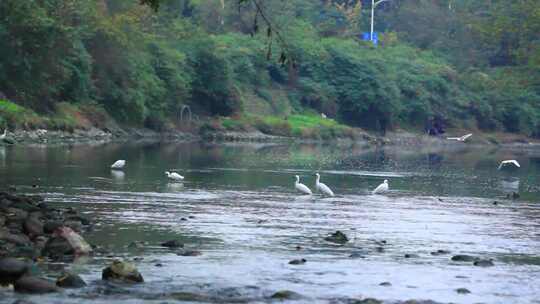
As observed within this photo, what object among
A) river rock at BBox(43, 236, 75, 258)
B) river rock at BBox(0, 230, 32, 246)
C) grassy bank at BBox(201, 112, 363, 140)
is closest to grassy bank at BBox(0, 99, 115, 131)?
grassy bank at BBox(201, 112, 363, 140)

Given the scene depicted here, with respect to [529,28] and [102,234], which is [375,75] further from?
[102,234]

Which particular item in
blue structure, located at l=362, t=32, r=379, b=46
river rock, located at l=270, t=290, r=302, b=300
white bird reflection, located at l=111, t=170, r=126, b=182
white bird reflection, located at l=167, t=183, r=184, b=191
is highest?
→ blue structure, located at l=362, t=32, r=379, b=46

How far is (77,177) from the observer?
36.8 metres

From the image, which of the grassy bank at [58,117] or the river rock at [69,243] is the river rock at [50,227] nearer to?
the river rock at [69,243]

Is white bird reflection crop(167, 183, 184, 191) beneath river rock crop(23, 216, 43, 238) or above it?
beneath

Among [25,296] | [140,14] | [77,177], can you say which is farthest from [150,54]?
[25,296]

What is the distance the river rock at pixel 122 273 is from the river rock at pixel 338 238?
6522 mm

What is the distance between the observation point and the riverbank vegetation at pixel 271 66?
6631 centimetres

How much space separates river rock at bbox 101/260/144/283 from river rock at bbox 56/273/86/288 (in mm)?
522

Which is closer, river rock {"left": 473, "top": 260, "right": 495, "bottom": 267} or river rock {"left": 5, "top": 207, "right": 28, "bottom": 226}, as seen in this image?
river rock {"left": 473, "top": 260, "right": 495, "bottom": 267}

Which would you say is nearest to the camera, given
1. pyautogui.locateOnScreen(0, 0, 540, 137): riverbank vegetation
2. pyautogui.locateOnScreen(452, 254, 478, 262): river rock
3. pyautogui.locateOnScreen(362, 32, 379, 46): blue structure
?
pyautogui.locateOnScreen(452, 254, 478, 262): river rock

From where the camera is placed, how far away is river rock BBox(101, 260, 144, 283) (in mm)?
18047

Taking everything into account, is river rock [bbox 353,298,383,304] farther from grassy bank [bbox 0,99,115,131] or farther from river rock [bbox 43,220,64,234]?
grassy bank [bbox 0,99,115,131]

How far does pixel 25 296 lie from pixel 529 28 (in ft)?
239
